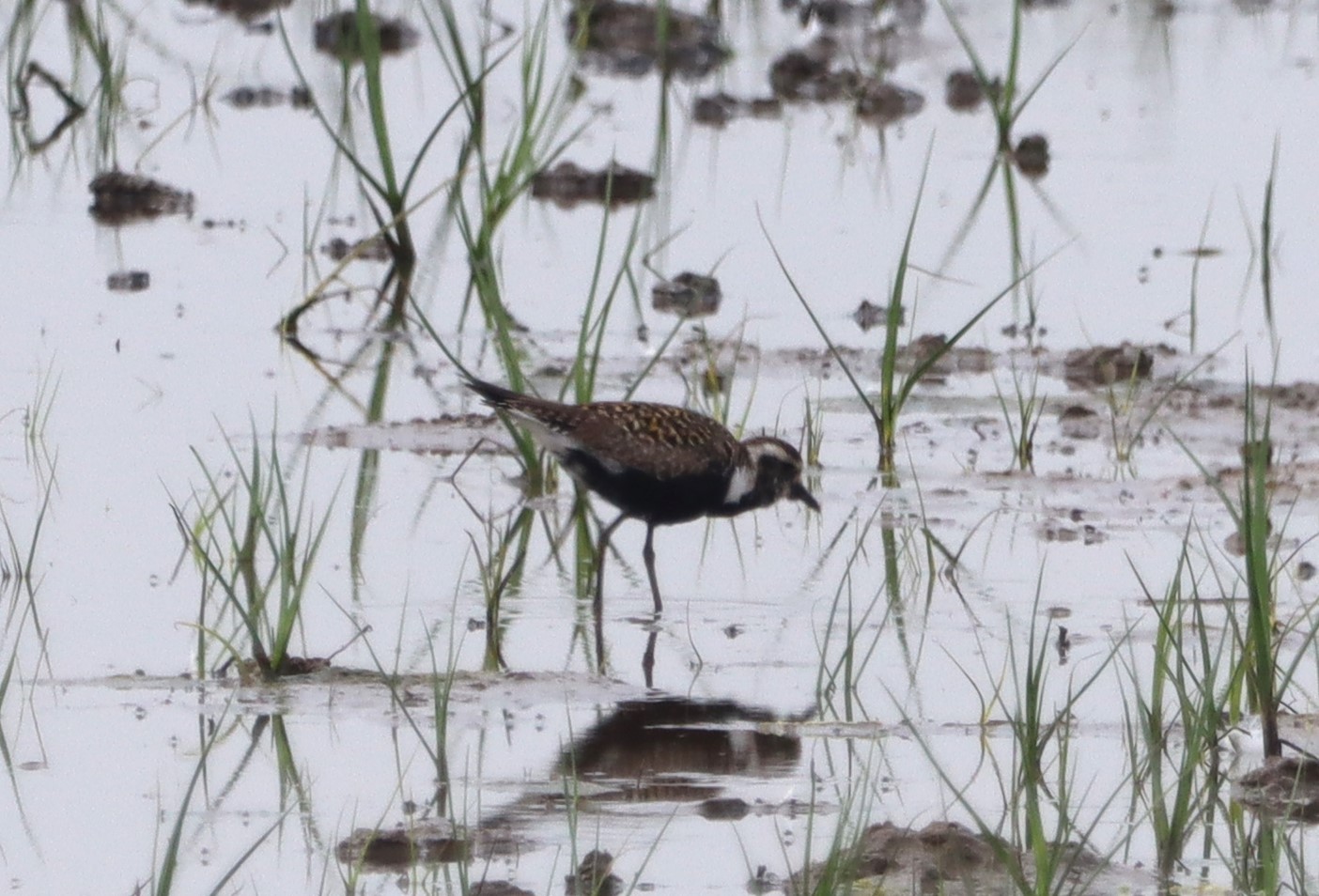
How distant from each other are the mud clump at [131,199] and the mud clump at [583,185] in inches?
61.4

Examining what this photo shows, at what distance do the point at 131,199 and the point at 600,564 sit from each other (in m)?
→ 4.74

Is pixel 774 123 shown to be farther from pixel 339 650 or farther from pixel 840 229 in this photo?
pixel 339 650

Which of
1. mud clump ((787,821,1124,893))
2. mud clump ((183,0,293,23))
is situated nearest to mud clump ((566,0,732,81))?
mud clump ((183,0,293,23))

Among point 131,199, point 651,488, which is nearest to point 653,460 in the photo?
point 651,488

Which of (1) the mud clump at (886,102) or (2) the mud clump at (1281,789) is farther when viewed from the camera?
(1) the mud clump at (886,102)

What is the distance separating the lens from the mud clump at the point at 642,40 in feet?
49.8

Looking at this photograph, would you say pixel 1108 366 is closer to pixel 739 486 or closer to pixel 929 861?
pixel 739 486

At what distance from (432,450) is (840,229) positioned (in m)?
3.48

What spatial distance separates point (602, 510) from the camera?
803 centimetres

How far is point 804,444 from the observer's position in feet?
27.7

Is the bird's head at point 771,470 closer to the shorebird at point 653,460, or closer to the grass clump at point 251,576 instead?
the shorebird at point 653,460

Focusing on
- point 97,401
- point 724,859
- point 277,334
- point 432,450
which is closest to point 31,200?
point 277,334

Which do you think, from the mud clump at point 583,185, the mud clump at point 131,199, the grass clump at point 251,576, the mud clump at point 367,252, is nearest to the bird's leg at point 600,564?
the grass clump at point 251,576

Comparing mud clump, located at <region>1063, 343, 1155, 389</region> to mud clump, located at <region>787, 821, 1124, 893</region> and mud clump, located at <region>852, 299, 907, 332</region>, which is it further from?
mud clump, located at <region>787, 821, 1124, 893</region>
